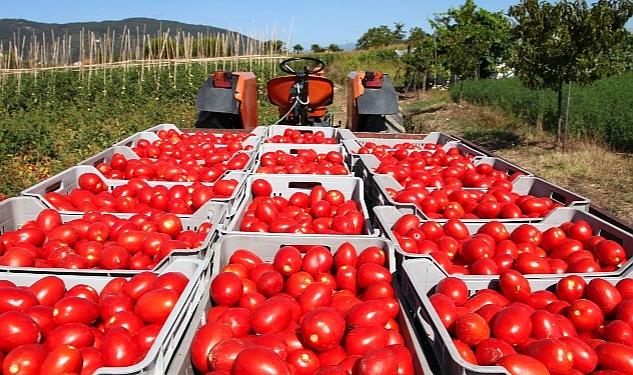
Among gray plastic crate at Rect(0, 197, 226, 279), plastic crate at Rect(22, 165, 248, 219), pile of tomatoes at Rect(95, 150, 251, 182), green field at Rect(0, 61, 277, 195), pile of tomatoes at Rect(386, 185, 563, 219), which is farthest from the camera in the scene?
green field at Rect(0, 61, 277, 195)

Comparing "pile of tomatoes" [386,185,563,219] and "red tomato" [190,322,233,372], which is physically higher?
"pile of tomatoes" [386,185,563,219]

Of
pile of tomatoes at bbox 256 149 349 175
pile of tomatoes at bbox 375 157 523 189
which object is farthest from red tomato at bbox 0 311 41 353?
pile of tomatoes at bbox 375 157 523 189

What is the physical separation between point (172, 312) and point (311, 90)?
639 cm

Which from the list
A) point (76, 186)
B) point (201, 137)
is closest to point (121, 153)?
point (76, 186)

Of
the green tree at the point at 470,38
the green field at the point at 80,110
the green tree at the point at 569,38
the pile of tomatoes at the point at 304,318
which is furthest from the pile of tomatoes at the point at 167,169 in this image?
the green tree at the point at 470,38

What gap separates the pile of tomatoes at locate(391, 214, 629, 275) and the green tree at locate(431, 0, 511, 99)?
18509 mm

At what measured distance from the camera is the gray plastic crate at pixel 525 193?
11.7ft

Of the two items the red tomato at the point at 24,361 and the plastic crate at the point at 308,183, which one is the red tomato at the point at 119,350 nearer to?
the red tomato at the point at 24,361

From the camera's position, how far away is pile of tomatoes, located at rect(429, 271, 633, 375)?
6.28ft

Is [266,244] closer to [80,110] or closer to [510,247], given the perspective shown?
[510,247]

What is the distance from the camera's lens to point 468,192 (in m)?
4.18

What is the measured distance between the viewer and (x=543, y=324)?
213cm

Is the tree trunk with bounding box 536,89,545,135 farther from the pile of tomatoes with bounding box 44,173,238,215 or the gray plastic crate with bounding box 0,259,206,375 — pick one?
the gray plastic crate with bounding box 0,259,206,375

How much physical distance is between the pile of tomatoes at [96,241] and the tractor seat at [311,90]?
16.1 ft
